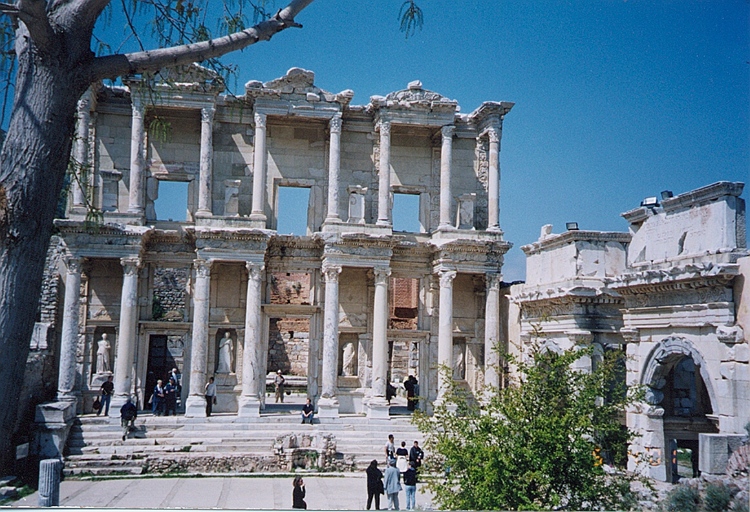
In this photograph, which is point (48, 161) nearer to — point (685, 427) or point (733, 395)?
point (733, 395)

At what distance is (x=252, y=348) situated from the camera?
18594 mm

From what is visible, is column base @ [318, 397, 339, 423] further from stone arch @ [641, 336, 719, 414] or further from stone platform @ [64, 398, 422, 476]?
stone arch @ [641, 336, 719, 414]

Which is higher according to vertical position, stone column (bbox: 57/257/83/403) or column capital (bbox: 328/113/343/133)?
column capital (bbox: 328/113/343/133)

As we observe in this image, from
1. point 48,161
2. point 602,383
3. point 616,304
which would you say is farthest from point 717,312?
point 48,161

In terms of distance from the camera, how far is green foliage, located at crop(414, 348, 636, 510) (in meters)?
8.49

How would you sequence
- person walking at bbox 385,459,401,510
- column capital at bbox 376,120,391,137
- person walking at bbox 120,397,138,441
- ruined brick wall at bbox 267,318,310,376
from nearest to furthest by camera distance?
person walking at bbox 385,459,401,510 → person walking at bbox 120,397,138,441 → column capital at bbox 376,120,391,137 → ruined brick wall at bbox 267,318,310,376

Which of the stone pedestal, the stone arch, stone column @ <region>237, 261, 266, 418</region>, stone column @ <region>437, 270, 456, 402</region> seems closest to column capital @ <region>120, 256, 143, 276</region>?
stone column @ <region>237, 261, 266, 418</region>

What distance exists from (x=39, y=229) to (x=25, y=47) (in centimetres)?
115

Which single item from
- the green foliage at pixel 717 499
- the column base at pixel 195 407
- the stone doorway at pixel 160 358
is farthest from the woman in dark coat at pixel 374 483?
the stone doorway at pixel 160 358

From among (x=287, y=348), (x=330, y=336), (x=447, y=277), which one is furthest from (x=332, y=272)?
(x=287, y=348)

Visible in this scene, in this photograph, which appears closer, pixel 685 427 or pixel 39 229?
pixel 39 229

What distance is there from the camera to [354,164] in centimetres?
2052

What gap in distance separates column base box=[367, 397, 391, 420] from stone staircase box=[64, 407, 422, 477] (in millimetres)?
199

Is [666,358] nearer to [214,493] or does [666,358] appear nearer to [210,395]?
[214,493]
